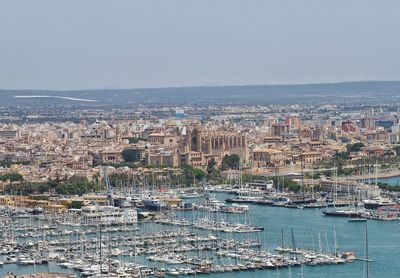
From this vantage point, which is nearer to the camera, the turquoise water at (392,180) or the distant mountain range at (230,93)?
the turquoise water at (392,180)

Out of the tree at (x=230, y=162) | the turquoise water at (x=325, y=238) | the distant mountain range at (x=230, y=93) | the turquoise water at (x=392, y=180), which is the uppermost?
the turquoise water at (x=325, y=238)

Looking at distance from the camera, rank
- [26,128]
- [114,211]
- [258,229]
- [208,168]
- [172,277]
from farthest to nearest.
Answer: [26,128]
[208,168]
[114,211]
[258,229]
[172,277]

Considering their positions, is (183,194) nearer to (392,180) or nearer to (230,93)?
(392,180)

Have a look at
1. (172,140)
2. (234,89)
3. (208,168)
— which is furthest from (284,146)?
(234,89)

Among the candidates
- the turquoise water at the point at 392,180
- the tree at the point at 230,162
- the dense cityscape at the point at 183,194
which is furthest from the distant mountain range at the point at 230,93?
the turquoise water at the point at 392,180

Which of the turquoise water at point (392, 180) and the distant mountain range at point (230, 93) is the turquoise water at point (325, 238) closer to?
the turquoise water at point (392, 180)

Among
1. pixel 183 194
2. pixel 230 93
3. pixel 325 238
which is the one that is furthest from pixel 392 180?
pixel 230 93

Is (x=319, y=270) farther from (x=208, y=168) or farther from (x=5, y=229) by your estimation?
(x=208, y=168)
